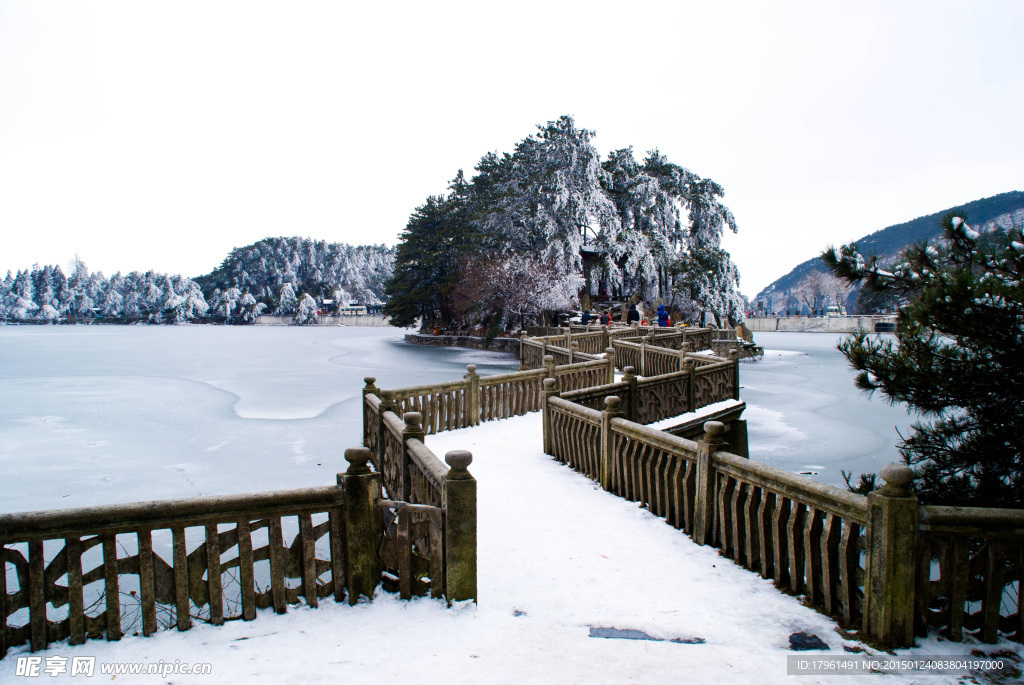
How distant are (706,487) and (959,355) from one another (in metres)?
2.59

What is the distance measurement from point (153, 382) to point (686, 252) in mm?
36018

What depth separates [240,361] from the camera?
31938 mm

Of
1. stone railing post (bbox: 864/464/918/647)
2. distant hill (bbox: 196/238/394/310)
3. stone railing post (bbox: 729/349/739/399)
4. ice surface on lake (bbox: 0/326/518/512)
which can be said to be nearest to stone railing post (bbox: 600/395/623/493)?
stone railing post (bbox: 864/464/918/647)

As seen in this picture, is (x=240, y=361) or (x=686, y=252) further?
(x=686, y=252)

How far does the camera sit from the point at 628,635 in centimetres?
383

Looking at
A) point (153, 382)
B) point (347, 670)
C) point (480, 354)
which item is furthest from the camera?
point (480, 354)

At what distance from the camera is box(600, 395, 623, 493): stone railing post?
7.21 m

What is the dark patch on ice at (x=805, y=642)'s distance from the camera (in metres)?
3.74

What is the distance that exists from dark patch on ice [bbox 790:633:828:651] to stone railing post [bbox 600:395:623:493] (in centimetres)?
339

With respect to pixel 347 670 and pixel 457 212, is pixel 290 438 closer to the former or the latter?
pixel 347 670

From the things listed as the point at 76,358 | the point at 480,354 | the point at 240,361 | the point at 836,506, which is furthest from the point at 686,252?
the point at 836,506

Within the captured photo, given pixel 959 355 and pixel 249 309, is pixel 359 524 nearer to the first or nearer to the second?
pixel 959 355

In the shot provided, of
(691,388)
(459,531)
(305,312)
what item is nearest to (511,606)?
(459,531)

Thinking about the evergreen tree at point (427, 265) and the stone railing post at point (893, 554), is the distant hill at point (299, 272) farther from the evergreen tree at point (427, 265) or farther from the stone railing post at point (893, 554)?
the stone railing post at point (893, 554)
